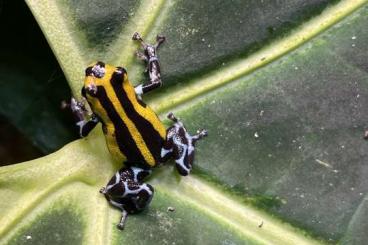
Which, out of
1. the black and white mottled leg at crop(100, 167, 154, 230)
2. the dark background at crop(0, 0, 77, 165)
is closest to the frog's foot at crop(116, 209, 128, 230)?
the black and white mottled leg at crop(100, 167, 154, 230)

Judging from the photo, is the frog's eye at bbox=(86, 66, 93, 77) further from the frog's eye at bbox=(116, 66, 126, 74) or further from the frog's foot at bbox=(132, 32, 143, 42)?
the frog's foot at bbox=(132, 32, 143, 42)

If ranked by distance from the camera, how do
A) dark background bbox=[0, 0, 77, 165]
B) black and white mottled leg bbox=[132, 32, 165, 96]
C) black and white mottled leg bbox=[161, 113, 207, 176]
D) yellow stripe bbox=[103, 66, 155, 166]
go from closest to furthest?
black and white mottled leg bbox=[132, 32, 165, 96] < black and white mottled leg bbox=[161, 113, 207, 176] < yellow stripe bbox=[103, 66, 155, 166] < dark background bbox=[0, 0, 77, 165]

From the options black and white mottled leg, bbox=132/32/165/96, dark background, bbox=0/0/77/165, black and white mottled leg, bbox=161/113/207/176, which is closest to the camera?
black and white mottled leg, bbox=132/32/165/96

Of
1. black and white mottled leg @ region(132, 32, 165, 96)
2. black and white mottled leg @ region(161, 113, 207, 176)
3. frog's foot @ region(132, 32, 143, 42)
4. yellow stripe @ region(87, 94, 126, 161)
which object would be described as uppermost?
frog's foot @ region(132, 32, 143, 42)

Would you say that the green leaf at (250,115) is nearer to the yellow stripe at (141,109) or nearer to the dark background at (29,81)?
the yellow stripe at (141,109)

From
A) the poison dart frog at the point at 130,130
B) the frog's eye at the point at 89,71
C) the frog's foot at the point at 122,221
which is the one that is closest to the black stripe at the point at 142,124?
the poison dart frog at the point at 130,130

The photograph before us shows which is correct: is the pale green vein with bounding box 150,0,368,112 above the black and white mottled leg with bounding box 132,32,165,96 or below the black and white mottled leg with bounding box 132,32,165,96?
below

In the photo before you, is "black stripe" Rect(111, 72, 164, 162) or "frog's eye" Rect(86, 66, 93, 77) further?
"black stripe" Rect(111, 72, 164, 162)

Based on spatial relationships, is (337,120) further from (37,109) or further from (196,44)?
(37,109)
